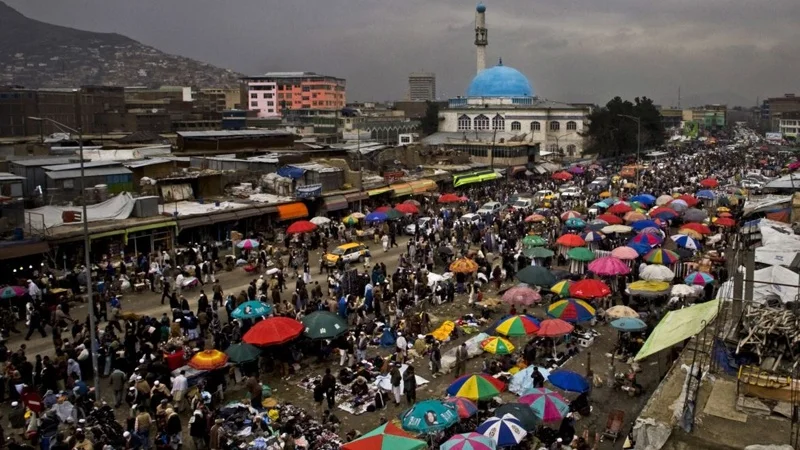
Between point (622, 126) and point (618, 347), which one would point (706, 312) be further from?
point (622, 126)

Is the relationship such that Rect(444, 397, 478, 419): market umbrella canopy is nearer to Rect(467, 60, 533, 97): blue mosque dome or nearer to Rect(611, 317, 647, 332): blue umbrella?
Rect(611, 317, 647, 332): blue umbrella

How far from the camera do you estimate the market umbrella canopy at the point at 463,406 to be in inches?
442

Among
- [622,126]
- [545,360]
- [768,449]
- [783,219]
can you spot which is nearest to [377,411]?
[545,360]

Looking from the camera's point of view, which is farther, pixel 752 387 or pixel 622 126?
pixel 622 126

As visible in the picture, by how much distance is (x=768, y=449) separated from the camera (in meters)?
7.49

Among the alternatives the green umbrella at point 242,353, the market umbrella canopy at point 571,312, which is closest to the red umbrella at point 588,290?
the market umbrella canopy at point 571,312

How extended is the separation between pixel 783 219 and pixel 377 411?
58.3ft

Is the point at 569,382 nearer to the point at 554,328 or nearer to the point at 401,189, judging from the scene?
the point at 554,328

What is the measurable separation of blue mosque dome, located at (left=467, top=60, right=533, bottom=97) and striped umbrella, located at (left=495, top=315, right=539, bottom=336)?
194 feet

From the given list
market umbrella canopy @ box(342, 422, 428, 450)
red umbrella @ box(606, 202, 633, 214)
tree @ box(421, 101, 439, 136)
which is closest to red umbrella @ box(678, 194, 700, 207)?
red umbrella @ box(606, 202, 633, 214)

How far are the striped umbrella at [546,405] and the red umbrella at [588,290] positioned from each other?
6403mm

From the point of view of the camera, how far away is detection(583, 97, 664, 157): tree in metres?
64.0

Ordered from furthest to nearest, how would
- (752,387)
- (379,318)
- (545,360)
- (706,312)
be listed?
(379,318), (545,360), (706,312), (752,387)

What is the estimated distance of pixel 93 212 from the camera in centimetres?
2338
